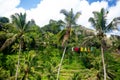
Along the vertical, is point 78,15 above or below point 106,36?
above

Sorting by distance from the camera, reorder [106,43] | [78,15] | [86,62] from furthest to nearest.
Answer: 1. [86,62]
2. [78,15]
3. [106,43]

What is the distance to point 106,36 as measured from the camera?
131 ft

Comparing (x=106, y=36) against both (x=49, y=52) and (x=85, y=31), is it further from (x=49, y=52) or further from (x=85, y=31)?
(x=49, y=52)

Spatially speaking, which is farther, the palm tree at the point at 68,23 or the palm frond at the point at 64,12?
the palm frond at the point at 64,12

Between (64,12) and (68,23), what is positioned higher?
(64,12)

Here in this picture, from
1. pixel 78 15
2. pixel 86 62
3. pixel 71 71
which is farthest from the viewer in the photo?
pixel 86 62

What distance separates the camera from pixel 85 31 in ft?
130

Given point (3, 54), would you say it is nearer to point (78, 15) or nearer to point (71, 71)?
point (71, 71)

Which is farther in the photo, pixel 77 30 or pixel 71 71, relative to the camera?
pixel 71 71

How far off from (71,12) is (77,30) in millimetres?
3698

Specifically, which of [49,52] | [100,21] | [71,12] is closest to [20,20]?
[71,12]

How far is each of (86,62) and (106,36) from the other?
3853cm

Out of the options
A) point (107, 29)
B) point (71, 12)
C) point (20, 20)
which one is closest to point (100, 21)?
point (107, 29)

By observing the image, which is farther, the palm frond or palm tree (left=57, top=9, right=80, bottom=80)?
the palm frond
